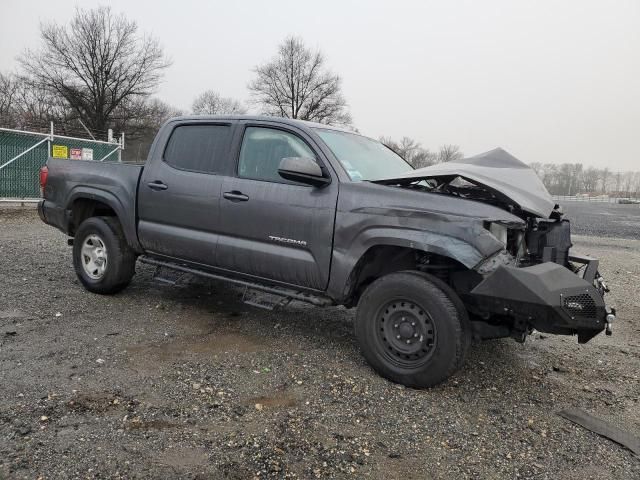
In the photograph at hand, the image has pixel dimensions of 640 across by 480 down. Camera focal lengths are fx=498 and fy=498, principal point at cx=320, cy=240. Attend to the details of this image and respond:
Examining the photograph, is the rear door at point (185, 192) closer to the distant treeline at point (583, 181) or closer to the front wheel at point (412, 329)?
the front wheel at point (412, 329)

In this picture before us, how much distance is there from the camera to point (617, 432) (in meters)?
3.08

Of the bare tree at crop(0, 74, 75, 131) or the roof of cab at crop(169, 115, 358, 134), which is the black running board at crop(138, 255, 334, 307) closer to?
the roof of cab at crop(169, 115, 358, 134)

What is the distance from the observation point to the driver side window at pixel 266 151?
13.9 ft

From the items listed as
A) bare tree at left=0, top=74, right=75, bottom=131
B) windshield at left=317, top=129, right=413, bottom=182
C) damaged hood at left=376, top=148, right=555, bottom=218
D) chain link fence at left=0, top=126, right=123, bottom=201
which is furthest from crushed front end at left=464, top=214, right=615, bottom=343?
bare tree at left=0, top=74, right=75, bottom=131

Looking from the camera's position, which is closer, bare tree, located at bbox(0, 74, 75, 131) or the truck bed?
the truck bed

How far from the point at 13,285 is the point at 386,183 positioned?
179 inches

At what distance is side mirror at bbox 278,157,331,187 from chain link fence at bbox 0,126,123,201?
11.3 metres

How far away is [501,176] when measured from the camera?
3.84 meters

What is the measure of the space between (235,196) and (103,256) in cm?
203

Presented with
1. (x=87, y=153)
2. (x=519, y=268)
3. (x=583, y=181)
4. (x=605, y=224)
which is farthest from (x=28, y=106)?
(x=583, y=181)

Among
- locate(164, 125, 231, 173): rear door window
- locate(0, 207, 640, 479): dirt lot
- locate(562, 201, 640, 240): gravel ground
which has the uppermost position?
locate(164, 125, 231, 173): rear door window

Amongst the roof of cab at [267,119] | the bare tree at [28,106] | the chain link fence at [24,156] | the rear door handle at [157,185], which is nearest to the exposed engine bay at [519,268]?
the roof of cab at [267,119]

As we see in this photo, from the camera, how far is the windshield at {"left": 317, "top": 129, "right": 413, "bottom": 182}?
4156 millimetres

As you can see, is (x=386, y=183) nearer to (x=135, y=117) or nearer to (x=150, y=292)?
(x=150, y=292)
